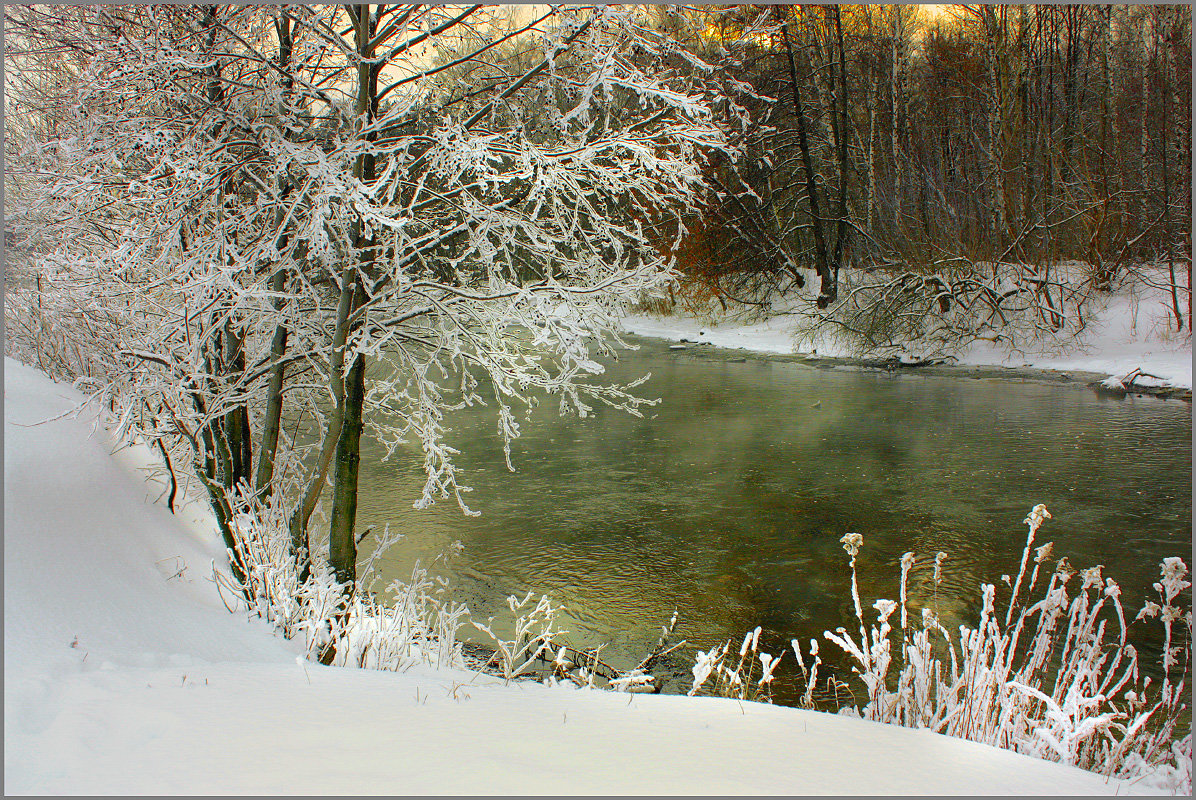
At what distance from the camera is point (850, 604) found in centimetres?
725

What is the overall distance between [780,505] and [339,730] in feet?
25.4

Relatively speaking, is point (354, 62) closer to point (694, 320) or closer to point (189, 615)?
point (189, 615)

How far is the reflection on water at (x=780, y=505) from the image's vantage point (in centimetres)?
748

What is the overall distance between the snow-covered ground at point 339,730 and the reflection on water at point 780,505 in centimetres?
259

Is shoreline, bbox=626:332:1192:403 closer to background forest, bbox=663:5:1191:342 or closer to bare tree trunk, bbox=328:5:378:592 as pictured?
background forest, bbox=663:5:1191:342

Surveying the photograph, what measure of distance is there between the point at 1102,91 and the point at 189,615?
2520 centimetres

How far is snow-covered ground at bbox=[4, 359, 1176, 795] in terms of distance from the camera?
2.73m

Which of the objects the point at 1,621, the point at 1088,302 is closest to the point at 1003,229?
the point at 1088,302

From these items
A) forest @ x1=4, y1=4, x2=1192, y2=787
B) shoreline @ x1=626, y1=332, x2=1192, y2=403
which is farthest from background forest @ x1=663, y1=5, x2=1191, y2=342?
forest @ x1=4, y1=4, x2=1192, y2=787

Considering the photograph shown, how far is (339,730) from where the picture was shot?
10.4ft

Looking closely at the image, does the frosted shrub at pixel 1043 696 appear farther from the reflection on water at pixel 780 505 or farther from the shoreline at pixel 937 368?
the shoreline at pixel 937 368

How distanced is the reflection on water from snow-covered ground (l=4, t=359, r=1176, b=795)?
2595mm

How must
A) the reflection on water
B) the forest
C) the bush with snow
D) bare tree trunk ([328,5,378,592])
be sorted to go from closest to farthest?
the bush with snow → the forest → bare tree trunk ([328,5,378,592]) → the reflection on water

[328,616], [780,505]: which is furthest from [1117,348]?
[328,616]
